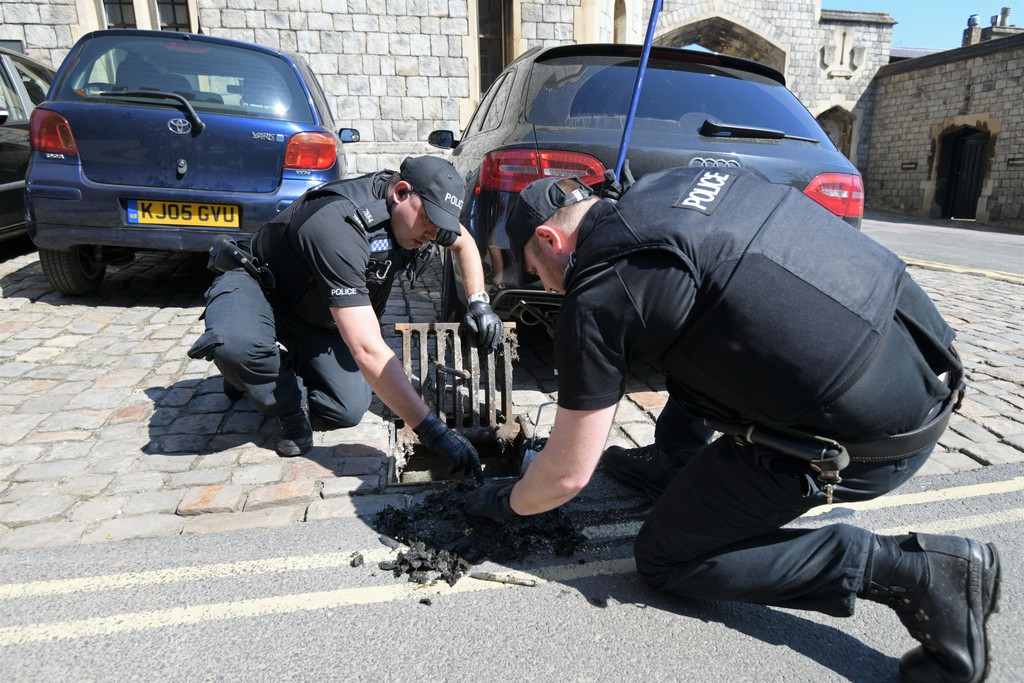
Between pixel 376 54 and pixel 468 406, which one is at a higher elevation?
pixel 376 54

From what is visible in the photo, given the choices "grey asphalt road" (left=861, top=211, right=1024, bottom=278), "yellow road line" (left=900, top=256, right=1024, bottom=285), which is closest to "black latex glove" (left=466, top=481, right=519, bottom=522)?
"yellow road line" (left=900, top=256, right=1024, bottom=285)

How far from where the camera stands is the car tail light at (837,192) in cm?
330

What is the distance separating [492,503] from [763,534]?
0.87 metres

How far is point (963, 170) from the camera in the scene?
2084cm

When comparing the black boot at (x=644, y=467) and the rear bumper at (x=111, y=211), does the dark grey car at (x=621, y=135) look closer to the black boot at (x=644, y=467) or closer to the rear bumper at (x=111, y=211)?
the black boot at (x=644, y=467)

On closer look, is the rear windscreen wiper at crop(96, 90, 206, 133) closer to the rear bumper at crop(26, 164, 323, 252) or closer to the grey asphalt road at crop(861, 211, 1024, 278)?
the rear bumper at crop(26, 164, 323, 252)

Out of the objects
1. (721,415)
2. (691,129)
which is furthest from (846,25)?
(721,415)

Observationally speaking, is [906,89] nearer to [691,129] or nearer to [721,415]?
[691,129]

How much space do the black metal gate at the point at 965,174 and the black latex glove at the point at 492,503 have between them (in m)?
22.4

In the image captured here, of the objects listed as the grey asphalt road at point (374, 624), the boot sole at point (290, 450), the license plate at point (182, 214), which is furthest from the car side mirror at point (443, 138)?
the grey asphalt road at point (374, 624)

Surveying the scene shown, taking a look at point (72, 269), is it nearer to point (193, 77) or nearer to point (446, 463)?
point (193, 77)

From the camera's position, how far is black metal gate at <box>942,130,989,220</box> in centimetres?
2008

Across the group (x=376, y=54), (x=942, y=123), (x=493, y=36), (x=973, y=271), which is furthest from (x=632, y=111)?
(x=942, y=123)

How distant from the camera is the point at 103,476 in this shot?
2.75m
